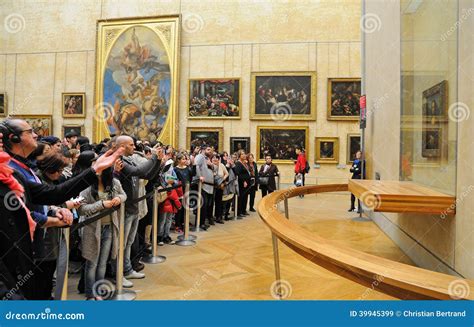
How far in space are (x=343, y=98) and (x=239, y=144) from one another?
507 cm

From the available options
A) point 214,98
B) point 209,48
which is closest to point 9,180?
point 214,98

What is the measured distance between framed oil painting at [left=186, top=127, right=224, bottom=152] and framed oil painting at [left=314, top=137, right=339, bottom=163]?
4401 millimetres

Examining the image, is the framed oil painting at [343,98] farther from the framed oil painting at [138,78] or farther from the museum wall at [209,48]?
the framed oil painting at [138,78]

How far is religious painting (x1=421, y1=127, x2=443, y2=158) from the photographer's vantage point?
4.12m

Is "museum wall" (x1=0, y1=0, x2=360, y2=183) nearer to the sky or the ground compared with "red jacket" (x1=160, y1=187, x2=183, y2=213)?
nearer to the sky

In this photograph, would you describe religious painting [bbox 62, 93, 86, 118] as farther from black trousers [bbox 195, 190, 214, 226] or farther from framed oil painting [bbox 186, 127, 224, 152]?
black trousers [bbox 195, 190, 214, 226]

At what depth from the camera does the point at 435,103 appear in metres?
4.29

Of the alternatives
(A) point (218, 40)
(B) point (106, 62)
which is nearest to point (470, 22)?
(A) point (218, 40)

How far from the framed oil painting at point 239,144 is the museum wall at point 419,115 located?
26.6 feet

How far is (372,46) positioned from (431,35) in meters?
3.52

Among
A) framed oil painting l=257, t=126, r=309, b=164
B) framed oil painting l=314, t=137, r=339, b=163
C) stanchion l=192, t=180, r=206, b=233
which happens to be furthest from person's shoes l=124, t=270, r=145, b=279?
framed oil painting l=314, t=137, r=339, b=163

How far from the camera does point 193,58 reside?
1644cm

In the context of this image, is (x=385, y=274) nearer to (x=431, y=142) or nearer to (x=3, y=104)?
(x=431, y=142)

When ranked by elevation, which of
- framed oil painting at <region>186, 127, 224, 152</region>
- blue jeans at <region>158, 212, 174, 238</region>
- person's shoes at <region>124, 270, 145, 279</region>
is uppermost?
framed oil painting at <region>186, 127, 224, 152</region>
